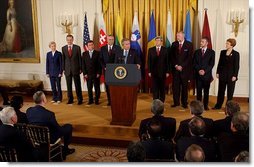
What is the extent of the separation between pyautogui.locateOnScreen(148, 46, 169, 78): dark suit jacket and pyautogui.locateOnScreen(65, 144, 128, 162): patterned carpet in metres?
1.84

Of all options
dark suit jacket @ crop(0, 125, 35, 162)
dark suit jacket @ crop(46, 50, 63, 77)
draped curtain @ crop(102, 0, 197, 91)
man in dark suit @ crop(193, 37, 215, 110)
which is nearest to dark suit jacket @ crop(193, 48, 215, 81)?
man in dark suit @ crop(193, 37, 215, 110)

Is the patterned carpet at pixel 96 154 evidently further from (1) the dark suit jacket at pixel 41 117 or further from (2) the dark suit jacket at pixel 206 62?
(2) the dark suit jacket at pixel 206 62

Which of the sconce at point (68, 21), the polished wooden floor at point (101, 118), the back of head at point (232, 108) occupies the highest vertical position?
the sconce at point (68, 21)

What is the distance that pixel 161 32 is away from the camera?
830 cm

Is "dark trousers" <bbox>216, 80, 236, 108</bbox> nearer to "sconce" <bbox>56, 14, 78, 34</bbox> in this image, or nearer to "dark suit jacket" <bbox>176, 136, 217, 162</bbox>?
"dark suit jacket" <bbox>176, 136, 217, 162</bbox>

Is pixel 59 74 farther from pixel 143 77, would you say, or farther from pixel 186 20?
pixel 186 20

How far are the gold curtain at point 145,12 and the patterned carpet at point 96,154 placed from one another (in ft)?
10.8

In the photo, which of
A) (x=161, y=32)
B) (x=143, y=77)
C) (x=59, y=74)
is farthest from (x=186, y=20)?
(x=59, y=74)

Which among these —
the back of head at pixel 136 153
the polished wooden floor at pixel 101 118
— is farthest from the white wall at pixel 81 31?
the back of head at pixel 136 153

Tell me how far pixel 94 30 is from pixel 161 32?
1602 millimetres

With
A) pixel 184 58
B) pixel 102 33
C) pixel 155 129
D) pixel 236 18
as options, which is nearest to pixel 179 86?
pixel 184 58

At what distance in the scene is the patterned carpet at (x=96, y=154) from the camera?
218 inches

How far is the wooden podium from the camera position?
227 inches

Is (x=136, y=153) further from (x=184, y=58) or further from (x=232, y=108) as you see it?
(x=184, y=58)
